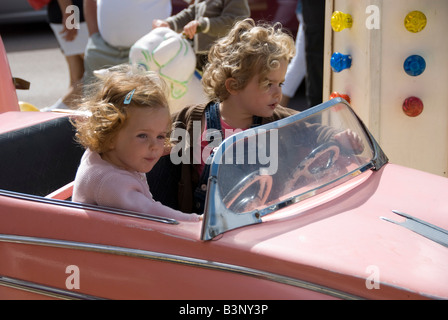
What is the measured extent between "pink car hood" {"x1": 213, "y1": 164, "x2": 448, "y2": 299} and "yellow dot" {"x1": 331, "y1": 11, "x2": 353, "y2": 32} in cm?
135

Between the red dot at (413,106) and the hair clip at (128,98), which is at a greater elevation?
the hair clip at (128,98)

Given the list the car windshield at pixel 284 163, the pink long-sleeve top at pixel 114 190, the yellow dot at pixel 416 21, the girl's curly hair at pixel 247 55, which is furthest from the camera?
the yellow dot at pixel 416 21

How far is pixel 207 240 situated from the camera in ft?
5.33

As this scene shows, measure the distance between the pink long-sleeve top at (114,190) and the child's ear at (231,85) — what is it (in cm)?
65

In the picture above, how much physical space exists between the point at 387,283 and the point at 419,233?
31 centimetres

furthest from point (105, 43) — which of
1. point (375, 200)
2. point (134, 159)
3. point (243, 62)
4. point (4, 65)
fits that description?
point (375, 200)

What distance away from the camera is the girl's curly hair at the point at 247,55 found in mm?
2355

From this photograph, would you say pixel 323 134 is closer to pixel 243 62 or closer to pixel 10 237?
pixel 243 62

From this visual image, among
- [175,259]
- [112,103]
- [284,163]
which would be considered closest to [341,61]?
[284,163]

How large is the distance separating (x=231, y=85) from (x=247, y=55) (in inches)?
5.2

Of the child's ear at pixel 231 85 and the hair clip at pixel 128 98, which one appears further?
the child's ear at pixel 231 85

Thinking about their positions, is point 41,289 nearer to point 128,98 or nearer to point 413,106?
point 128,98

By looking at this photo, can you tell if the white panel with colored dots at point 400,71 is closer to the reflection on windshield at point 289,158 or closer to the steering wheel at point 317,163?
the reflection on windshield at point 289,158

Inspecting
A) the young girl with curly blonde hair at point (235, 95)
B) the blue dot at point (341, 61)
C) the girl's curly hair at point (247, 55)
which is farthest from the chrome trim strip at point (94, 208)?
the blue dot at point (341, 61)
